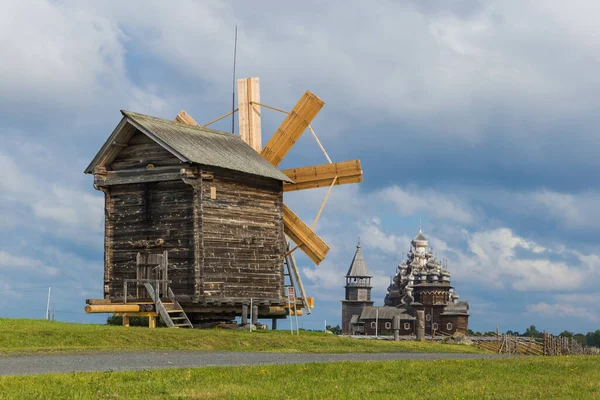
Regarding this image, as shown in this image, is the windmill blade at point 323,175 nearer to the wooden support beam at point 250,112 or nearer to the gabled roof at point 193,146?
the gabled roof at point 193,146

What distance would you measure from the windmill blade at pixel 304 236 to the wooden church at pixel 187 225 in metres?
1.08

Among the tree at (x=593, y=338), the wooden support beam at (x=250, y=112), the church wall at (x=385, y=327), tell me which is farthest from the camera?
the tree at (x=593, y=338)

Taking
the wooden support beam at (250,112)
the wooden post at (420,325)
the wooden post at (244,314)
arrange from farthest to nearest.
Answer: the wooden post at (420,325), the wooden support beam at (250,112), the wooden post at (244,314)

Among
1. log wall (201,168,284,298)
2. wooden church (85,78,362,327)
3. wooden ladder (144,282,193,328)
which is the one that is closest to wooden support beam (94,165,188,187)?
wooden church (85,78,362,327)

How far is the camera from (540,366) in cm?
2020

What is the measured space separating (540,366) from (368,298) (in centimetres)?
11904

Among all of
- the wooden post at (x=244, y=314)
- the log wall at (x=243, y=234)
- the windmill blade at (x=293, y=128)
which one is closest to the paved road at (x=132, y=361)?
the log wall at (x=243, y=234)

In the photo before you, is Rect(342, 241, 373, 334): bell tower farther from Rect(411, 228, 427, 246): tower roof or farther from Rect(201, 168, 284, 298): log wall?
Rect(201, 168, 284, 298): log wall

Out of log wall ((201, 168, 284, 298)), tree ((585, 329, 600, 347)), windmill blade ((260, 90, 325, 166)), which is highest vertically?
windmill blade ((260, 90, 325, 166))

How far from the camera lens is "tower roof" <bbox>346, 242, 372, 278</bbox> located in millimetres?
139250

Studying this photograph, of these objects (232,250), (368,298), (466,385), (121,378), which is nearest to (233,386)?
(121,378)

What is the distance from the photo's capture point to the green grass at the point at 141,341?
22741mm

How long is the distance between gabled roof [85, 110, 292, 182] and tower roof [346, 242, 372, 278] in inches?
4071

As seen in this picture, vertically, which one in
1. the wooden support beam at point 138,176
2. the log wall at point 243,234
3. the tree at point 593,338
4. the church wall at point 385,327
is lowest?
the tree at point 593,338
